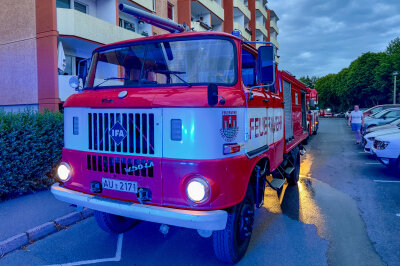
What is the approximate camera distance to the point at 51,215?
4.75 m

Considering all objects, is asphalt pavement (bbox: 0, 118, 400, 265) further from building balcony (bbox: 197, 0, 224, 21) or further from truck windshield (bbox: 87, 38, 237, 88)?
building balcony (bbox: 197, 0, 224, 21)

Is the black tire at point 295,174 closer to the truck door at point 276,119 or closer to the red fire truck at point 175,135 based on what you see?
the truck door at point 276,119

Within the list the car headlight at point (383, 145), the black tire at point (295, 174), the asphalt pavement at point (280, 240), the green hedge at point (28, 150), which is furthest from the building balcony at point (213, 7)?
the asphalt pavement at point (280, 240)

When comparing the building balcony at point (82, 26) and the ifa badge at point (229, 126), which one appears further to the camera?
the building balcony at point (82, 26)

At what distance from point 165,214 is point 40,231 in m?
2.54

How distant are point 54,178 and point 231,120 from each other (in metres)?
4.83

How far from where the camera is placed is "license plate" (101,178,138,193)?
306 centimetres

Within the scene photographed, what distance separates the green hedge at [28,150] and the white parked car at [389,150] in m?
Answer: 7.70

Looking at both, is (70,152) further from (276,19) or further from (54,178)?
(276,19)

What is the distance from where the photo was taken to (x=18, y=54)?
13.6 meters

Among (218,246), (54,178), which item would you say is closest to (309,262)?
(218,246)

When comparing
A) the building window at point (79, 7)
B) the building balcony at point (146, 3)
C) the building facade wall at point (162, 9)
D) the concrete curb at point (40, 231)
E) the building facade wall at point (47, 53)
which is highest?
the building facade wall at point (162, 9)

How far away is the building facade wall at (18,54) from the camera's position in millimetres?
13086

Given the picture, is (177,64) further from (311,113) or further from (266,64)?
(311,113)
